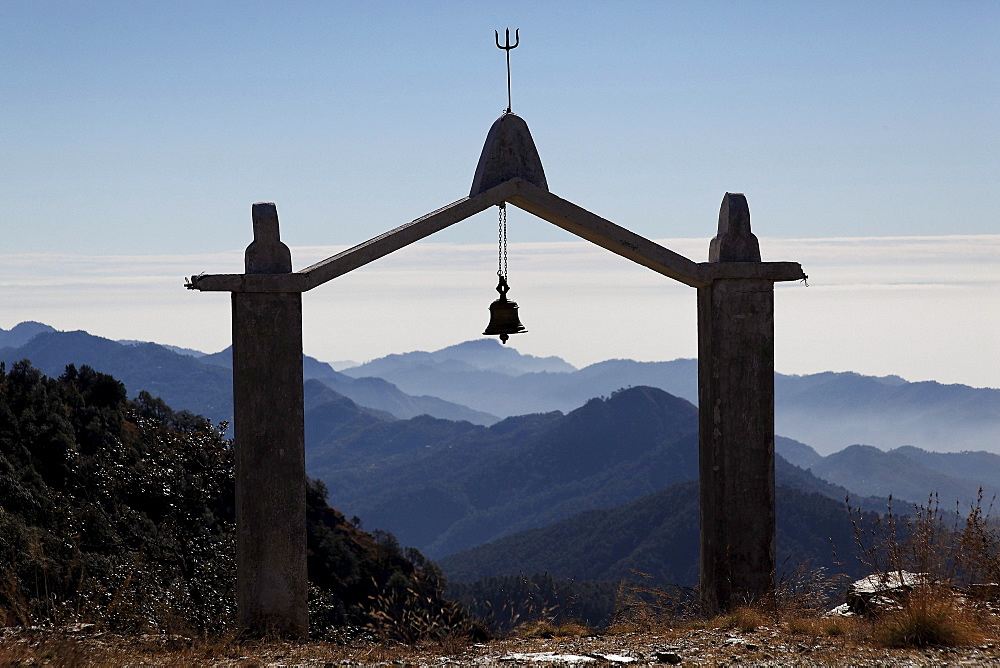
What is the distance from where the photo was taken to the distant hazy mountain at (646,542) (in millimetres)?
55125

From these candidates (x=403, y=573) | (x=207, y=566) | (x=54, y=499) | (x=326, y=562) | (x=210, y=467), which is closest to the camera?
(x=207, y=566)

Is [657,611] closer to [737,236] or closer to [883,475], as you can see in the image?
[737,236]

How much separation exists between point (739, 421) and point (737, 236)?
1.51 metres

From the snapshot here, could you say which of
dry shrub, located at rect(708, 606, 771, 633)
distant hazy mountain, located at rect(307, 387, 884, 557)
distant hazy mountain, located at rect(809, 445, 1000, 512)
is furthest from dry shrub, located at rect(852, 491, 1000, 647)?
distant hazy mountain, located at rect(809, 445, 1000, 512)

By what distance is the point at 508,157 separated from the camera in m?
7.16

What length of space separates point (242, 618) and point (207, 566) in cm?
768

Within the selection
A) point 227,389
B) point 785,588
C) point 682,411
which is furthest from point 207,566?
point 227,389

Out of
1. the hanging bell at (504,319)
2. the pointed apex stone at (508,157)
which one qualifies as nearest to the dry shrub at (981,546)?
the hanging bell at (504,319)

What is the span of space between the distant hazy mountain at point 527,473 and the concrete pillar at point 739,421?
83687 millimetres

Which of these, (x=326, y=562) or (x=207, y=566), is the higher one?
(x=207, y=566)

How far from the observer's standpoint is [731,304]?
722 cm

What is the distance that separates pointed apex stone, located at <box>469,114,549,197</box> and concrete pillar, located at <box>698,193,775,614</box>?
1.66m

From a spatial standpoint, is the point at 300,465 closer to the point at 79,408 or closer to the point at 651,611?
the point at 651,611

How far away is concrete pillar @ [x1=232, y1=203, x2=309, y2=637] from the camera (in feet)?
21.6
